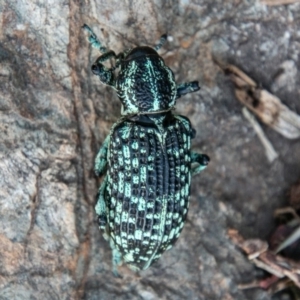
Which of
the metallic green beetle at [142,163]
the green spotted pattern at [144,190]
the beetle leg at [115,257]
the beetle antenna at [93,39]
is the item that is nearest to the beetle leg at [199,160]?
the metallic green beetle at [142,163]

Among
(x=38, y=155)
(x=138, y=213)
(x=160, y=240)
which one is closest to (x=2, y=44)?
(x=38, y=155)

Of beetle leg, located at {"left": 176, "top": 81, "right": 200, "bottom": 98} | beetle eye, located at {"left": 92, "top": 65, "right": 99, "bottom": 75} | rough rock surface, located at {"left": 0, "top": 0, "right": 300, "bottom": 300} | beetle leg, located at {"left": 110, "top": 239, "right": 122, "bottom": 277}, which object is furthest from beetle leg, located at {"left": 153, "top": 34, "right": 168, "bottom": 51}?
beetle leg, located at {"left": 110, "top": 239, "right": 122, "bottom": 277}

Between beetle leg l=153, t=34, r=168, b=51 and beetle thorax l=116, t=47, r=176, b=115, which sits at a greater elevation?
beetle leg l=153, t=34, r=168, b=51

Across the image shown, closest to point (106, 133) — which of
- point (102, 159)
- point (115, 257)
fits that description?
point (102, 159)

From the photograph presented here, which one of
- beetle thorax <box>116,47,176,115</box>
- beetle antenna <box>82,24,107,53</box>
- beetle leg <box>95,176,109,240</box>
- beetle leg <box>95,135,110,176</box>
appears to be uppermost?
beetle antenna <box>82,24,107,53</box>

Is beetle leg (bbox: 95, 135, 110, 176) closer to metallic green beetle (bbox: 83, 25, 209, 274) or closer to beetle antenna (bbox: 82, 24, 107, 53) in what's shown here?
metallic green beetle (bbox: 83, 25, 209, 274)

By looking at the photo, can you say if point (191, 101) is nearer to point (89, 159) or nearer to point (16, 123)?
point (89, 159)
